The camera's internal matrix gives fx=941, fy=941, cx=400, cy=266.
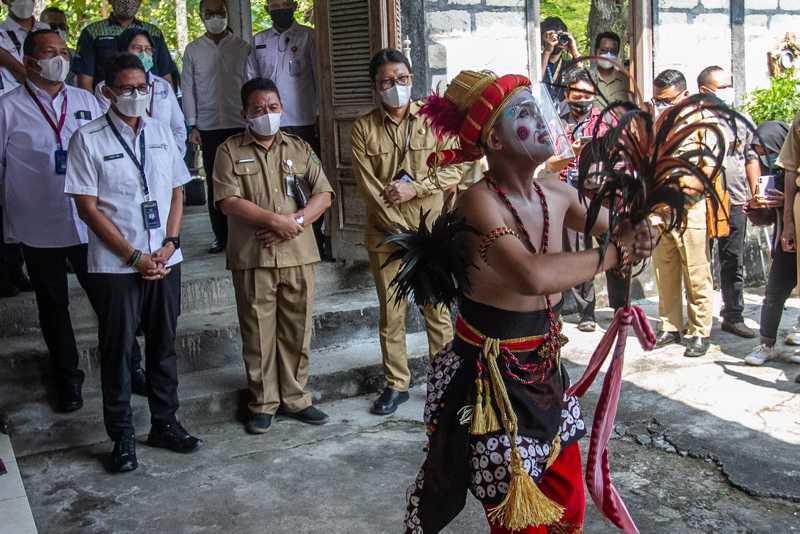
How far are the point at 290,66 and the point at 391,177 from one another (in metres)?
2.13

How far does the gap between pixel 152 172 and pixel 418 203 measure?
1630 mm

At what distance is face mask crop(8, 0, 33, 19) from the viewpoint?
6.59 meters

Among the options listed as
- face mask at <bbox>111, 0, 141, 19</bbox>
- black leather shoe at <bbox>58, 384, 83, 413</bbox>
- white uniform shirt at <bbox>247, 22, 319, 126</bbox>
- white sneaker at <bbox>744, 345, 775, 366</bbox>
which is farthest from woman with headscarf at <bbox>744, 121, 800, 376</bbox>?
face mask at <bbox>111, 0, 141, 19</bbox>

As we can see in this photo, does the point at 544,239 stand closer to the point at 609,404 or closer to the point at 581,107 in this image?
the point at 609,404

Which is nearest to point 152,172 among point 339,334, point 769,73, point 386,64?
point 386,64

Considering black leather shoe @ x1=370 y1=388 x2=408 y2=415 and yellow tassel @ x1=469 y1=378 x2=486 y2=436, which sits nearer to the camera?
yellow tassel @ x1=469 y1=378 x2=486 y2=436

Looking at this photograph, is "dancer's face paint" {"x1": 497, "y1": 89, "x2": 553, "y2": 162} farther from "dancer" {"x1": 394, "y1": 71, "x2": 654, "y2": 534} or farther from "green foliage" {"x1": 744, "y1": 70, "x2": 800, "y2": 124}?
"green foliage" {"x1": 744, "y1": 70, "x2": 800, "y2": 124}

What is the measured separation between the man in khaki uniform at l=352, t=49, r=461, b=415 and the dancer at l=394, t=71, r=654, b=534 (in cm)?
251

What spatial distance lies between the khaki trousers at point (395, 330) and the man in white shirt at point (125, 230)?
1.30m

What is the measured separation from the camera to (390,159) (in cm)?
577

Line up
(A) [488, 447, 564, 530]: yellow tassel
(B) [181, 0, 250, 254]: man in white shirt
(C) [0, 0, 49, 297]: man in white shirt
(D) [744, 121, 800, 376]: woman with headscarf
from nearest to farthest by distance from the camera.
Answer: (A) [488, 447, 564, 530]: yellow tassel
(C) [0, 0, 49, 297]: man in white shirt
(D) [744, 121, 800, 376]: woman with headscarf
(B) [181, 0, 250, 254]: man in white shirt

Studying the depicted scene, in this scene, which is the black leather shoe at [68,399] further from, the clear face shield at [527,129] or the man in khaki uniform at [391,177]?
the clear face shield at [527,129]

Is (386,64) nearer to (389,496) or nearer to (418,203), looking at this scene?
(418,203)

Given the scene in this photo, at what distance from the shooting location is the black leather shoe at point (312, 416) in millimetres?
5641
